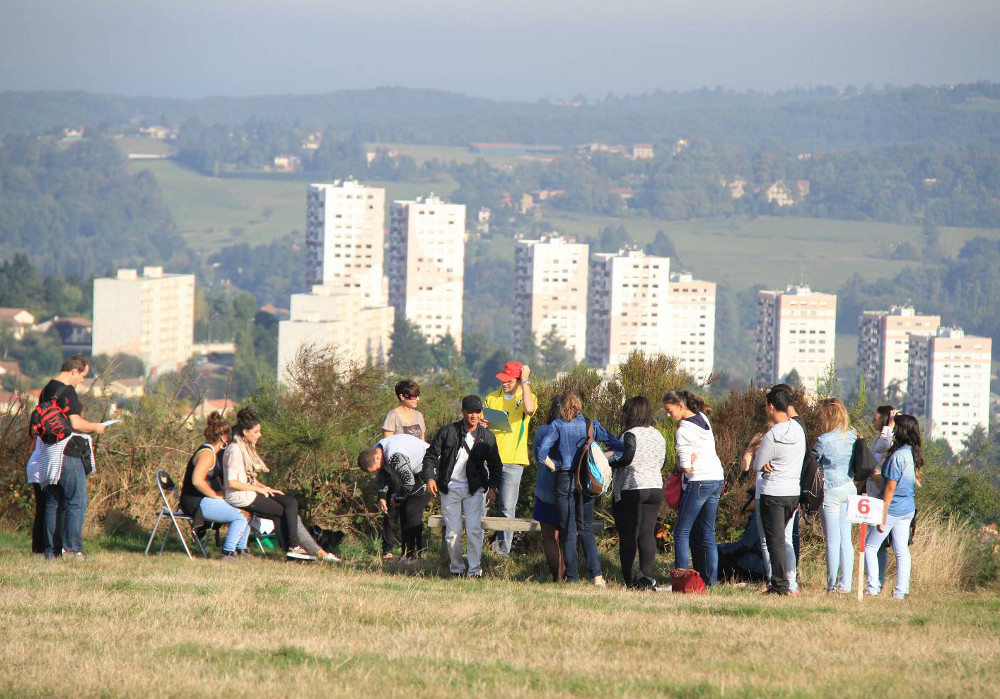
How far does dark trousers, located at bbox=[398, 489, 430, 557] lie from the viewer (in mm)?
7758

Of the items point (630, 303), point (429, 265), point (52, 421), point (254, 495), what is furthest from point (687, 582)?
point (429, 265)

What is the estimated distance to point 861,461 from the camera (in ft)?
23.2

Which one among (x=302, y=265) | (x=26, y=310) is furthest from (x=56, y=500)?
(x=302, y=265)

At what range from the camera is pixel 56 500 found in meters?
7.54

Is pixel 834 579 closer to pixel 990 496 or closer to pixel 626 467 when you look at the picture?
pixel 626 467

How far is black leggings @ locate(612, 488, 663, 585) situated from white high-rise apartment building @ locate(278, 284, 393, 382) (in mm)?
93688

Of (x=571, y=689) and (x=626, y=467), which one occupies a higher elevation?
(x=626, y=467)

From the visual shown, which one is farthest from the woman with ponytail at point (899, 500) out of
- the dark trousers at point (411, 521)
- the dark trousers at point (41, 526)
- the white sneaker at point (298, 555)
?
the dark trousers at point (41, 526)

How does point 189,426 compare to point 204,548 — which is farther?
point 189,426

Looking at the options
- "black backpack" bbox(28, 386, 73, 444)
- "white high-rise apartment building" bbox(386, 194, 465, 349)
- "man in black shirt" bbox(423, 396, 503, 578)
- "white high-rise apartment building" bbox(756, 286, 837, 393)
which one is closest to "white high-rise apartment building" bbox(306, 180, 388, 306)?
"white high-rise apartment building" bbox(386, 194, 465, 349)

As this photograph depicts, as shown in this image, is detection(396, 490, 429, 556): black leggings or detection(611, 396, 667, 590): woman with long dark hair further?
detection(396, 490, 429, 556): black leggings

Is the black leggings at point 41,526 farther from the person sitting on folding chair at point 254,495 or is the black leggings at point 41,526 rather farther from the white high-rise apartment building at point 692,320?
the white high-rise apartment building at point 692,320

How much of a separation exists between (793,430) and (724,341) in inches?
6069

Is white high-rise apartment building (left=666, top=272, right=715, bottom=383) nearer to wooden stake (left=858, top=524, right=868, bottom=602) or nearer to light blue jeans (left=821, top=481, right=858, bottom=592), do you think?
light blue jeans (left=821, top=481, right=858, bottom=592)
